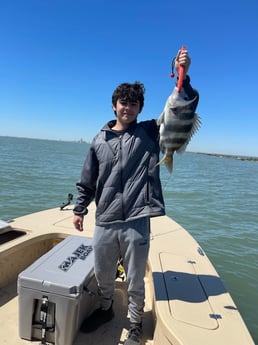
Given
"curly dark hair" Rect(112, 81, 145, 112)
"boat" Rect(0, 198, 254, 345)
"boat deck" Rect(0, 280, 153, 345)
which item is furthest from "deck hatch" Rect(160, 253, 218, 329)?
"curly dark hair" Rect(112, 81, 145, 112)

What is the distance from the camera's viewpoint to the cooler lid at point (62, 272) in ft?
7.02

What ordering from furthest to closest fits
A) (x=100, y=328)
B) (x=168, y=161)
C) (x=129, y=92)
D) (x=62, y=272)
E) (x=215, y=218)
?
1. (x=215, y=218)
2. (x=100, y=328)
3. (x=62, y=272)
4. (x=129, y=92)
5. (x=168, y=161)

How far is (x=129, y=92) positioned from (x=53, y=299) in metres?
1.56

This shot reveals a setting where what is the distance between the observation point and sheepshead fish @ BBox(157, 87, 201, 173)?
1773mm

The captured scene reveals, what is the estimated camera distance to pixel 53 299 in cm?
215

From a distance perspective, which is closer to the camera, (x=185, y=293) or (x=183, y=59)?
(x=183, y=59)

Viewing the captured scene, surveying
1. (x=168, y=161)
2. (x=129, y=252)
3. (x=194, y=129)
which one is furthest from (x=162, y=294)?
(x=194, y=129)

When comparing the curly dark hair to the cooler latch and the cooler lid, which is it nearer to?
the cooler lid

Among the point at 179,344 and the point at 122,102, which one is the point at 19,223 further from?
the point at 179,344

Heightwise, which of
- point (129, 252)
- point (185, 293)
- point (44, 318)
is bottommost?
point (44, 318)

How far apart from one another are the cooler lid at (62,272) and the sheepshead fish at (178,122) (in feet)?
3.66

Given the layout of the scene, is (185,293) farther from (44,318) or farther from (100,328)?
(44,318)

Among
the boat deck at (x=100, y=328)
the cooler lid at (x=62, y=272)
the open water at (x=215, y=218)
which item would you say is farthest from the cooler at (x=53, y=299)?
the open water at (x=215, y=218)

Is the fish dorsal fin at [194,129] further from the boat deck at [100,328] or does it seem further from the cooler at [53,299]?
the boat deck at [100,328]
